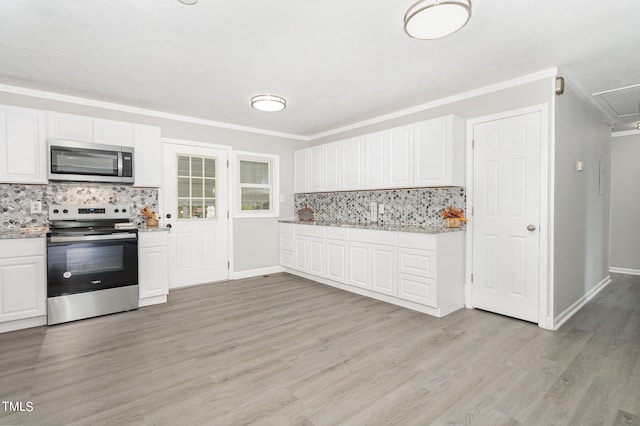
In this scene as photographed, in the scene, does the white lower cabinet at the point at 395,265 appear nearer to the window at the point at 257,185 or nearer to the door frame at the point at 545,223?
the door frame at the point at 545,223

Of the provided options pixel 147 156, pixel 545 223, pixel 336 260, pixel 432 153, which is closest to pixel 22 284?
pixel 147 156

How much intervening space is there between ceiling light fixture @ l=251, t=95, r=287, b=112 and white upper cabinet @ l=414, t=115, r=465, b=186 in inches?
66.5

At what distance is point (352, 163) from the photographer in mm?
4840

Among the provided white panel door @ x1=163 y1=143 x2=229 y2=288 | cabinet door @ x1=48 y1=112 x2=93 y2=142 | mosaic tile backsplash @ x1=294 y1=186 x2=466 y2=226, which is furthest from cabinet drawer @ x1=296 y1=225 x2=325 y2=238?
cabinet door @ x1=48 y1=112 x2=93 y2=142

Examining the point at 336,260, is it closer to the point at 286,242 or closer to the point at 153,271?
the point at 286,242

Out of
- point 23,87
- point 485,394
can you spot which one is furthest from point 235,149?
point 485,394

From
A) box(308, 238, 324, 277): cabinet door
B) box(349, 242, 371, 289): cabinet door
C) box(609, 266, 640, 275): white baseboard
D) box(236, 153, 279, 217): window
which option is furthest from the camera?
box(609, 266, 640, 275): white baseboard

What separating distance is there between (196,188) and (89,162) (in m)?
1.46

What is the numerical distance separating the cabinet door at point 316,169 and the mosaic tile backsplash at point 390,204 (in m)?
0.31

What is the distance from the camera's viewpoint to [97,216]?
12.7 ft

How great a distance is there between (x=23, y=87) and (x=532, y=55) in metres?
5.29

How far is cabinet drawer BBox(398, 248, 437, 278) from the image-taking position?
347 centimetres

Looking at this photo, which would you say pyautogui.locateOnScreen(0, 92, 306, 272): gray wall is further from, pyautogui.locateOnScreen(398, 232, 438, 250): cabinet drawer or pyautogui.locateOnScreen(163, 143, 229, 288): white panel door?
pyautogui.locateOnScreen(398, 232, 438, 250): cabinet drawer

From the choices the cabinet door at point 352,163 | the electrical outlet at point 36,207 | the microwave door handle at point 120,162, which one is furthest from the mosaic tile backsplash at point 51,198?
the cabinet door at point 352,163
